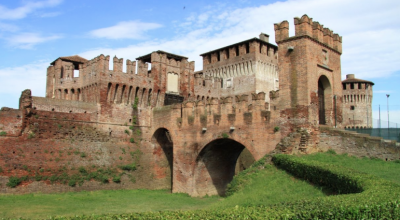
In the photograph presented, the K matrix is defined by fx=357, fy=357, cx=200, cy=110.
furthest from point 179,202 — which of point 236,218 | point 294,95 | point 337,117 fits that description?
point 236,218

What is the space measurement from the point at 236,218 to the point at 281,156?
8.68 metres

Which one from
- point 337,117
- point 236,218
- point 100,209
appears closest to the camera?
point 236,218

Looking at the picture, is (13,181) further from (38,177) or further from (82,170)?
(82,170)

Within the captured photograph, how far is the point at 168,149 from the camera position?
26.7m

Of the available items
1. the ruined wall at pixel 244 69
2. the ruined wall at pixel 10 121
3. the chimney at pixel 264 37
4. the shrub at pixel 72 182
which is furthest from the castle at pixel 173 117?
the chimney at pixel 264 37

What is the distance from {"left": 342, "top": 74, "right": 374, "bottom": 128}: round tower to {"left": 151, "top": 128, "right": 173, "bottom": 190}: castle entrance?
35.0m

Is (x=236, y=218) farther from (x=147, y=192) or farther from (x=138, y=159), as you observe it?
(x=138, y=159)

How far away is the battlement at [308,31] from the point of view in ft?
60.5

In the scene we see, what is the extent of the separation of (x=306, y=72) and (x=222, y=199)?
7576 mm

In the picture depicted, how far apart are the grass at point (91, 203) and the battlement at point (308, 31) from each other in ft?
32.6

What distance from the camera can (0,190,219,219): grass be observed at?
1537 cm

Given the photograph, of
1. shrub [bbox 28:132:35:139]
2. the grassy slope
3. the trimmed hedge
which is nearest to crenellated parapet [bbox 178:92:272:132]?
the grassy slope

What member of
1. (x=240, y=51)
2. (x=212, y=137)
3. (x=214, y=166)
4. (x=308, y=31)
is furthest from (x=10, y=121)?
(x=240, y=51)

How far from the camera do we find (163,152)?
26438 mm
